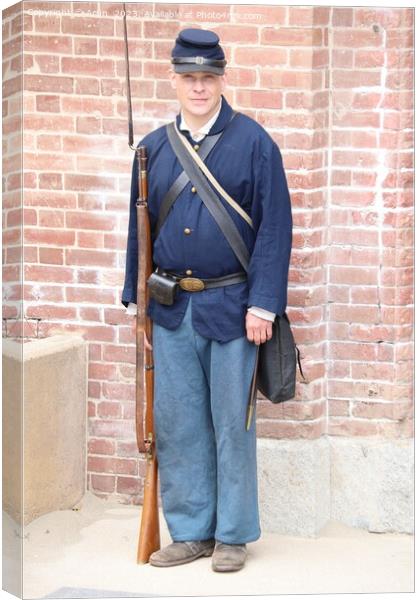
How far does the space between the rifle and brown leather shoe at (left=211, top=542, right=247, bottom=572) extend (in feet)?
0.83

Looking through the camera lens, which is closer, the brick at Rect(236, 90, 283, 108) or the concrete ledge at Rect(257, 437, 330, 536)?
the brick at Rect(236, 90, 283, 108)

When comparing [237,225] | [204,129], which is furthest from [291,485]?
[204,129]

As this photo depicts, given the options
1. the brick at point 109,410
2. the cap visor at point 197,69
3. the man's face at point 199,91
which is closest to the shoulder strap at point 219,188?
the man's face at point 199,91

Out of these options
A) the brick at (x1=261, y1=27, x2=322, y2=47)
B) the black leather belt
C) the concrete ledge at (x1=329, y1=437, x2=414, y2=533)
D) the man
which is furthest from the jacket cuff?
the brick at (x1=261, y1=27, x2=322, y2=47)

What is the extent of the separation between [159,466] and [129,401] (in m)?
0.42

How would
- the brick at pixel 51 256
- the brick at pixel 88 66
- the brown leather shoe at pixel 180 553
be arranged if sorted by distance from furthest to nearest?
the brick at pixel 51 256 < the brick at pixel 88 66 < the brown leather shoe at pixel 180 553

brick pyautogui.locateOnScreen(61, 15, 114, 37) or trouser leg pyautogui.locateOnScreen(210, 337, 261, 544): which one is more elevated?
brick pyautogui.locateOnScreen(61, 15, 114, 37)

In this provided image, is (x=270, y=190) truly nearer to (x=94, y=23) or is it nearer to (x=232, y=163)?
(x=232, y=163)

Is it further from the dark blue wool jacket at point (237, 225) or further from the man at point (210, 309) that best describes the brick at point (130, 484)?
the dark blue wool jacket at point (237, 225)

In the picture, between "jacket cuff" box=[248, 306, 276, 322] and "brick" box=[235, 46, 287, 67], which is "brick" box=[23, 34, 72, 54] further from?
"jacket cuff" box=[248, 306, 276, 322]

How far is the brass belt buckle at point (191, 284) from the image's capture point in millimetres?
7328

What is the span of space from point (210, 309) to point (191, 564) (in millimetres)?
1030

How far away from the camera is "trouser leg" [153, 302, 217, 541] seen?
7.45 meters

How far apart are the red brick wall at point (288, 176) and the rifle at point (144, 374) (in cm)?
25
